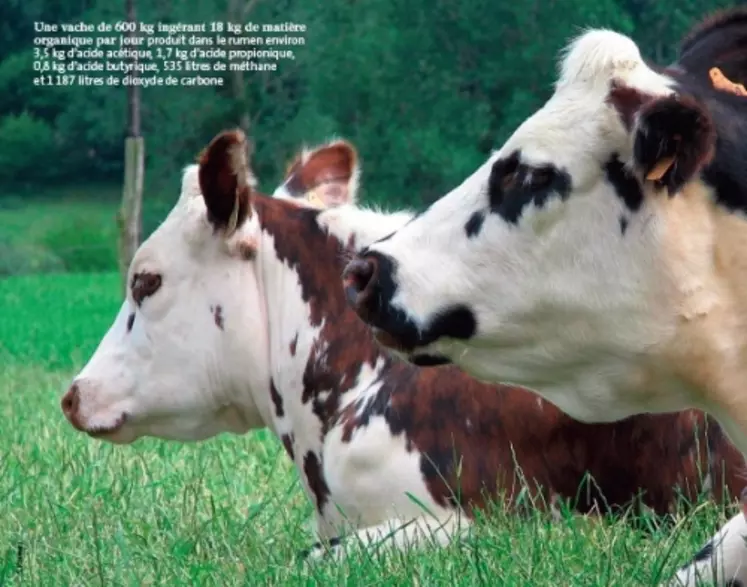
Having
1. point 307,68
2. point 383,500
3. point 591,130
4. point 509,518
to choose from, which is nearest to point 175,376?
point 383,500

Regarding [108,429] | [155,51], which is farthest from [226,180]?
[155,51]

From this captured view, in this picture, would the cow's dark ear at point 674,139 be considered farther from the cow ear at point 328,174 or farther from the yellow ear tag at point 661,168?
the cow ear at point 328,174

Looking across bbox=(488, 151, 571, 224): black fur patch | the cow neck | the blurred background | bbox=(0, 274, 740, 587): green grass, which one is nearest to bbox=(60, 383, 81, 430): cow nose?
bbox=(0, 274, 740, 587): green grass

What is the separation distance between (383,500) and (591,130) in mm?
1520

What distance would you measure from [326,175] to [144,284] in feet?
2.67

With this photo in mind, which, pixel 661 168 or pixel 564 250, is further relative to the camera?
pixel 564 250

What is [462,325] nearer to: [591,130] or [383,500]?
[591,130]

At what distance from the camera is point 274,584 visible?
356 centimetres

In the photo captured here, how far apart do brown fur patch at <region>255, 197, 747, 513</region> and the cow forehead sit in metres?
A: 1.17

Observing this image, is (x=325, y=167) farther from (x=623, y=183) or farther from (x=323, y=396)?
(x=623, y=183)

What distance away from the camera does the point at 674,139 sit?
113 inches

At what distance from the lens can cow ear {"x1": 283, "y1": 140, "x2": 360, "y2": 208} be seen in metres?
5.34

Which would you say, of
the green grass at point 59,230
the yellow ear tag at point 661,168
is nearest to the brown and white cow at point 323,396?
the yellow ear tag at point 661,168

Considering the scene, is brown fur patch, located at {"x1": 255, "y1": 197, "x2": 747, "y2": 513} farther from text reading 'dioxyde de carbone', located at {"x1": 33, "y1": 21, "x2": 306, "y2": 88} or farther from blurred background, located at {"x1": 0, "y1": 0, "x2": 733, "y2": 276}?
blurred background, located at {"x1": 0, "y1": 0, "x2": 733, "y2": 276}
